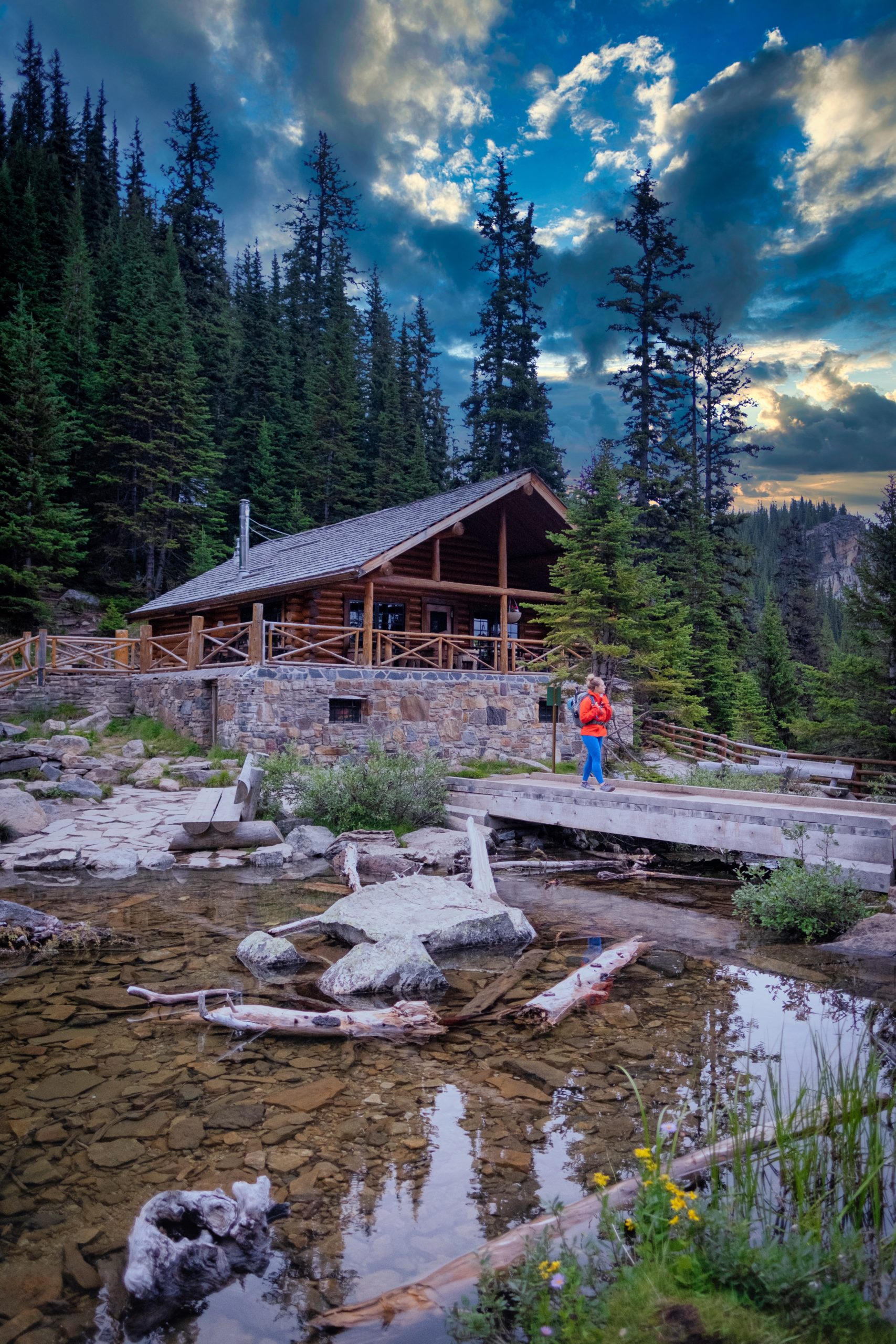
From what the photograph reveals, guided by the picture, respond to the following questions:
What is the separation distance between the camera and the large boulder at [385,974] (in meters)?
5.69

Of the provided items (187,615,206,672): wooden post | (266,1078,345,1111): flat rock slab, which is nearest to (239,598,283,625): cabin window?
(187,615,206,672): wooden post

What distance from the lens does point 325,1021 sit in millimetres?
4859

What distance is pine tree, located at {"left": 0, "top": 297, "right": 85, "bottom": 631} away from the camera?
2408cm

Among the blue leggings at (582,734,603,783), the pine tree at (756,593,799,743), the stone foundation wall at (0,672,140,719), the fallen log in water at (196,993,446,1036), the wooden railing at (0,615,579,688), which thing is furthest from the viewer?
the pine tree at (756,593,799,743)

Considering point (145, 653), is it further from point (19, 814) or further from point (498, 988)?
point (498, 988)

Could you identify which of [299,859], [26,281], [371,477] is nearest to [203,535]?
[371,477]

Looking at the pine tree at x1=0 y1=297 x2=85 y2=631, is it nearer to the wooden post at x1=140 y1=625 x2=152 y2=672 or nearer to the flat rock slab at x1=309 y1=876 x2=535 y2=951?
the wooden post at x1=140 y1=625 x2=152 y2=672

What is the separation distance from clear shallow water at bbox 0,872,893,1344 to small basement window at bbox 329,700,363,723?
29.1 feet

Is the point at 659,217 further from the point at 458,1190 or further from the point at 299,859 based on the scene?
the point at 458,1190

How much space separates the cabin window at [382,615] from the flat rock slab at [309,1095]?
54.6 feet

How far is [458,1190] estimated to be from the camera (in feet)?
10.8

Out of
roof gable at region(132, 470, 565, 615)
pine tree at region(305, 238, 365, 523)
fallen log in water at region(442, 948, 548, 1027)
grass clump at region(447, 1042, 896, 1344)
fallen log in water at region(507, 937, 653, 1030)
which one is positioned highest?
pine tree at region(305, 238, 365, 523)

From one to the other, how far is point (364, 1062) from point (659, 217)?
33.6 metres

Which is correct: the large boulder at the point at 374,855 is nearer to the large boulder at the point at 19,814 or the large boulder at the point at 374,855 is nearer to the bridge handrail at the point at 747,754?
the large boulder at the point at 19,814
